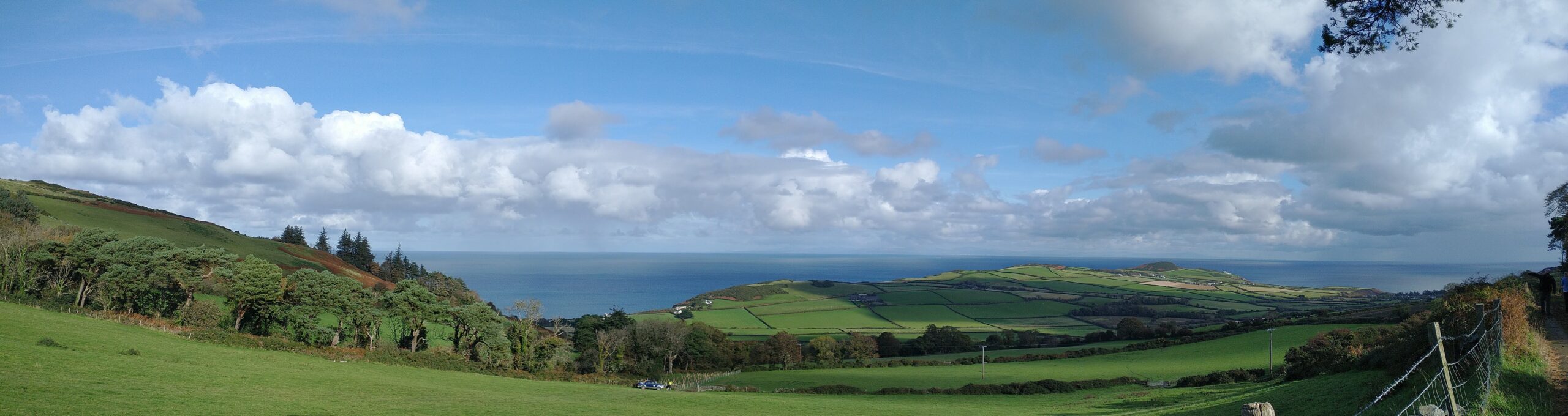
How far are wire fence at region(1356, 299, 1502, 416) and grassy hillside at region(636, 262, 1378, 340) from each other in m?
74.4

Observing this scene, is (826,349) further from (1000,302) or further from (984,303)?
(1000,302)

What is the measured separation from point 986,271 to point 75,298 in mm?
182777

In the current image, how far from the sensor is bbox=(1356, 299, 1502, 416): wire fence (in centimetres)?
974

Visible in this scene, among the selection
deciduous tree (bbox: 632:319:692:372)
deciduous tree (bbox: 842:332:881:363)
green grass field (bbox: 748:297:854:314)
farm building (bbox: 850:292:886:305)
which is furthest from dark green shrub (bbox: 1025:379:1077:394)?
farm building (bbox: 850:292:886:305)

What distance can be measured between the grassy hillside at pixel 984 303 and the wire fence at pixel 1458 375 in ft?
244

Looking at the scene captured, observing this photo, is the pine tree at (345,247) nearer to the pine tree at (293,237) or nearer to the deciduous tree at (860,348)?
the pine tree at (293,237)

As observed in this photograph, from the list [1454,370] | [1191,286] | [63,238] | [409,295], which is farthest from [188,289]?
[1191,286]

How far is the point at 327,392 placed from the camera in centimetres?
2384

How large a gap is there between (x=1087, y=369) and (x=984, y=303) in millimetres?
70053

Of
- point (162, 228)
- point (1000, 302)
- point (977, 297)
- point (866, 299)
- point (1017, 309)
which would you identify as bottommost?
point (866, 299)

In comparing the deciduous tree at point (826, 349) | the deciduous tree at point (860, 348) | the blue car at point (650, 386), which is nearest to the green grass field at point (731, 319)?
the deciduous tree at point (826, 349)

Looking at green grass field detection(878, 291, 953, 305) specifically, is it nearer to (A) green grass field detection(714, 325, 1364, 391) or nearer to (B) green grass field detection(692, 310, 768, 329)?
(B) green grass field detection(692, 310, 768, 329)

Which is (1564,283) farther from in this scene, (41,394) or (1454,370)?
(41,394)

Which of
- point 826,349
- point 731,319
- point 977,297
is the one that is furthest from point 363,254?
point 977,297
